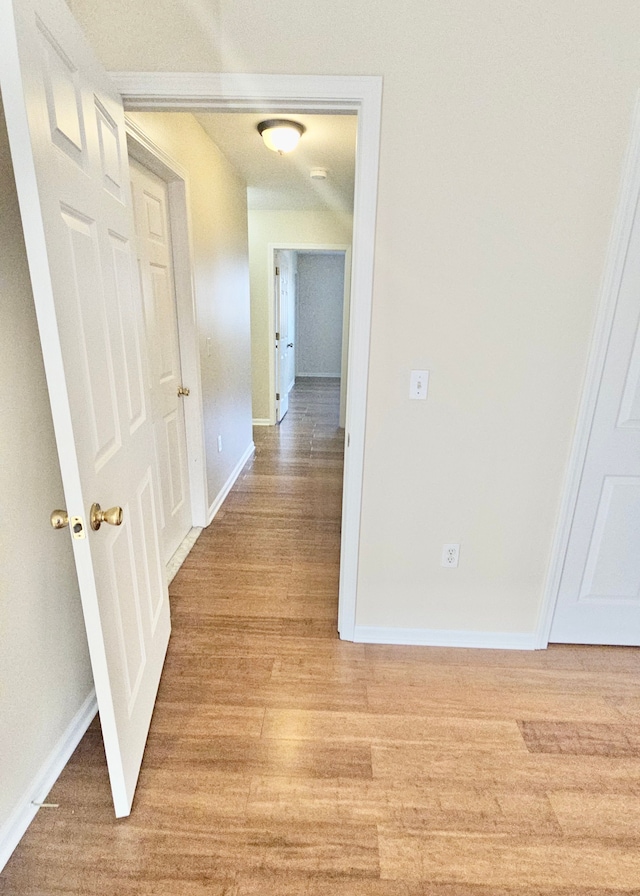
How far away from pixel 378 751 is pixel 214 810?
53 centimetres

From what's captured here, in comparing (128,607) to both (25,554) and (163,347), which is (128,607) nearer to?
(25,554)

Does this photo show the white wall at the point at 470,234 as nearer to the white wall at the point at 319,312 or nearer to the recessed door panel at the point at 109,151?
Result: the recessed door panel at the point at 109,151

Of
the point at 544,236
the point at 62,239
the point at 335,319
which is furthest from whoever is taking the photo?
the point at 335,319

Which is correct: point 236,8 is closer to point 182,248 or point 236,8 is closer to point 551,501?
point 182,248

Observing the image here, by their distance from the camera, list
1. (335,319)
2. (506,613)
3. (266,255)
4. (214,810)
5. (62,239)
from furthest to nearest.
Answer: (335,319), (266,255), (506,613), (214,810), (62,239)

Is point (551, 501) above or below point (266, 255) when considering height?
below

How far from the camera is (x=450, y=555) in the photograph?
185 cm

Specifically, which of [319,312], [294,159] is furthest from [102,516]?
[319,312]

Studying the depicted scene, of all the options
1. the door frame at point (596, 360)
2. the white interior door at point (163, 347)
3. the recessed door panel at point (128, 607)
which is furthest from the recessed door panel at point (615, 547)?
the white interior door at point (163, 347)

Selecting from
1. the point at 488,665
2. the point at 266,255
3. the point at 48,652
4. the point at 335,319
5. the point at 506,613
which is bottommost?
the point at 488,665

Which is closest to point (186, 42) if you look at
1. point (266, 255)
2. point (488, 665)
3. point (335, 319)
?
point (488, 665)

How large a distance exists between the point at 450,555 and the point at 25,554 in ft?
4.98

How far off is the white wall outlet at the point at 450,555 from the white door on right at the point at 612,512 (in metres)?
0.46

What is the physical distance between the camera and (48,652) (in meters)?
1.32
